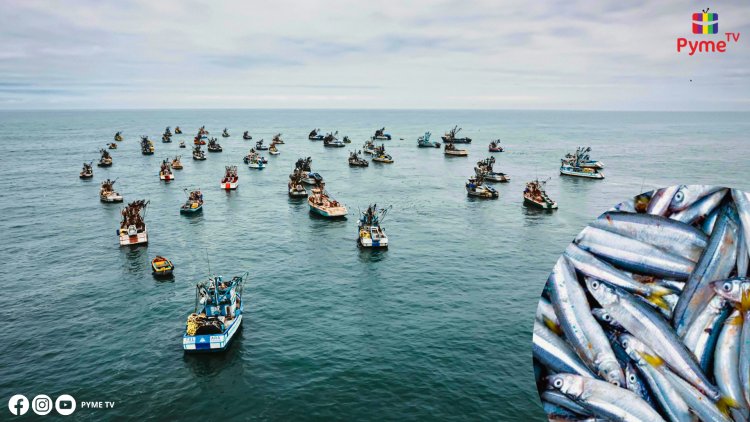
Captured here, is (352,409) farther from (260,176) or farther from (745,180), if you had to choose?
(745,180)

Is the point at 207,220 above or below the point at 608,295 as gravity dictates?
below

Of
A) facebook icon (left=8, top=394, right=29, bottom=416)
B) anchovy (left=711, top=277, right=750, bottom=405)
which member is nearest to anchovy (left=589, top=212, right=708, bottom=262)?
anchovy (left=711, top=277, right=750, bottom=405)

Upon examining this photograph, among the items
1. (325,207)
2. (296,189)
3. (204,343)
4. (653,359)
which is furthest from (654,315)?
(296,189)

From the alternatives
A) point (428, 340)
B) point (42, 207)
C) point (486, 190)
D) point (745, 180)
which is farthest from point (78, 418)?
point (745, 180)

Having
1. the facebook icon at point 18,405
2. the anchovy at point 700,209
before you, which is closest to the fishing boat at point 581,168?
the facebook icon at point 18,405

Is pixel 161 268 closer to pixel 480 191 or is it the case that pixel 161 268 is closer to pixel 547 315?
pixel 547 315

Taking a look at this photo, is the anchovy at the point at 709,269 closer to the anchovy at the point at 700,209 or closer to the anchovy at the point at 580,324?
the anchovy at the point at 700,209

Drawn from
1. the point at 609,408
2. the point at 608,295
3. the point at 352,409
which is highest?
the point at 608,295
